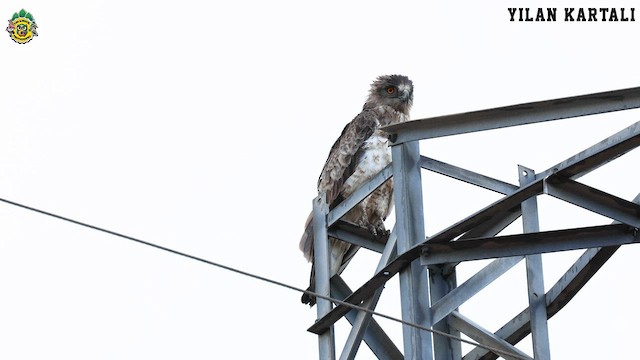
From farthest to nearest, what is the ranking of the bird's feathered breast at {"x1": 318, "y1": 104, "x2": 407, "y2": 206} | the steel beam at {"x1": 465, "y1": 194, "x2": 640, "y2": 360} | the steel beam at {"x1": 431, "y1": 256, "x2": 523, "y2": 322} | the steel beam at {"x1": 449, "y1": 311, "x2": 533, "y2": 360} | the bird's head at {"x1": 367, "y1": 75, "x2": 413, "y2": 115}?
1. the bird's head at {"x1": 367, "y1": 75, "x2": 413, "y2": 115}
2. the bird's feathered breast at {"x1": 318, "y1": 104, "x2": 407, "y2": 206}
3. the steel beam at {"x1": 465, "y1": 194, "x2": 640, "y2": 360}
4. the steel beam at {"x1": 431, "y1": 256, "x2": 523, "y2": 322}
5. the steel beam at {"x1": 449, "y1": 311, "x2": 533, "y2": 360}

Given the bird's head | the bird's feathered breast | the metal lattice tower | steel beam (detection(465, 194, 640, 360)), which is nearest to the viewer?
the metal lattice tower

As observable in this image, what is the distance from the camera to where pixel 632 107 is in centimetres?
812

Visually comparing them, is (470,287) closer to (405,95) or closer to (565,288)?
(565,288)

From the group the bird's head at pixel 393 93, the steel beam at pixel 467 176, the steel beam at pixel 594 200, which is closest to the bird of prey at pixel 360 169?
the bird's head at pixel 393 93

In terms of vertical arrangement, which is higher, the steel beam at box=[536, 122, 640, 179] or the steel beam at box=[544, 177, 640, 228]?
the steel beam at box=[536, 122, 640, 179]

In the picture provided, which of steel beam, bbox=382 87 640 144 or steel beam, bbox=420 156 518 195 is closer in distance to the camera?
steel beam, bbox=382 87 640 144

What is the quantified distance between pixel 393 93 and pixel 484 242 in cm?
636

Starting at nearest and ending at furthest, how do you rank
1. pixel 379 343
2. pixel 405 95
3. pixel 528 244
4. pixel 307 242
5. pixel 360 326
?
pixel 528 244
pixel 360 326
pixel 379 343
pixel 307 242
pixel 405 95

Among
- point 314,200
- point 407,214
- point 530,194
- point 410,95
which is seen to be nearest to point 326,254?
point 314,200

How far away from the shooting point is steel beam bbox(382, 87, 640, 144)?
818cm

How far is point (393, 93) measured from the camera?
49.4ft

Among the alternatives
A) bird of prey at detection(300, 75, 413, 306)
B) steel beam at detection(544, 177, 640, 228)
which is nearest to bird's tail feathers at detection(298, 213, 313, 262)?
bird of prey at detection(300, 75, 413, 306)

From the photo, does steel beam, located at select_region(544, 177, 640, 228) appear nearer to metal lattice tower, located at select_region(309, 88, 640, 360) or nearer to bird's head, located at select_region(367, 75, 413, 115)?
metal lattice tower, located at select_region(309, 88, 640, 360)

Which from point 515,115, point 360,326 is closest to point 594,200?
point 515,115
